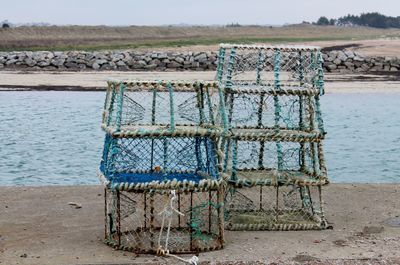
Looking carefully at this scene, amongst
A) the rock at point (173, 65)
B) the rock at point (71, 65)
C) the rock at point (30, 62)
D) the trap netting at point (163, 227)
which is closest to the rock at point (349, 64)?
the rock at point (173, 65)

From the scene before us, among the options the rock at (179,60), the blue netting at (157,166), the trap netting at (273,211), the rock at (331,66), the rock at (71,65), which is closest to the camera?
the blue netting at (157,166)

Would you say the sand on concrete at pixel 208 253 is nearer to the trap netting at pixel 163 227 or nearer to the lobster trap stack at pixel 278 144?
the trap netting at pixel 163 227

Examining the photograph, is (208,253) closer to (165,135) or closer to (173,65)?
(165,135)

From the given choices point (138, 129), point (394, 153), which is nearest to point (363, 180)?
point (394, 153)

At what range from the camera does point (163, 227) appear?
936cm

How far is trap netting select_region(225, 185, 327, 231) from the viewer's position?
31.7 feet

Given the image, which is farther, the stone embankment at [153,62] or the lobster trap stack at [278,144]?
the stone embankment at [153,62]

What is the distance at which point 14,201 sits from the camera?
35.9 feet

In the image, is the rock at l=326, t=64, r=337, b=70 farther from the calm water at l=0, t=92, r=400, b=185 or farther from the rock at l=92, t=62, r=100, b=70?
the rock at l=92, t=62, r=100, b=70

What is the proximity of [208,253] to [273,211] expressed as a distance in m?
2.05

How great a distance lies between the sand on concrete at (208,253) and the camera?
332 inches

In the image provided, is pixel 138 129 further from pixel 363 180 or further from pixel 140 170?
pixel 363 180

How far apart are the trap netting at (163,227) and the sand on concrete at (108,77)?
66.6 feet

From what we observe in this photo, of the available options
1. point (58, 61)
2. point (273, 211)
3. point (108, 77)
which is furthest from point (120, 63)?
point (273, 211)
